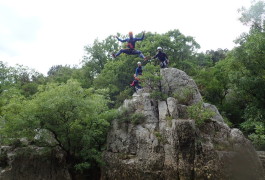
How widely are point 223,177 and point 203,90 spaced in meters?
14.1

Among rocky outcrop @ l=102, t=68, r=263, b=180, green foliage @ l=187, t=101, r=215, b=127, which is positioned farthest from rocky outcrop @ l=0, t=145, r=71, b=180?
green foliage @ l=187, t=101, r=215, b=127

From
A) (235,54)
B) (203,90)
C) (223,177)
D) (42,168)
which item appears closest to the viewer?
(223,177)

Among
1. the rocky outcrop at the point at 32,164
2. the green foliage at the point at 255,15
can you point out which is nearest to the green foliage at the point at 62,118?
the rocky outcrop at the point at 32,164

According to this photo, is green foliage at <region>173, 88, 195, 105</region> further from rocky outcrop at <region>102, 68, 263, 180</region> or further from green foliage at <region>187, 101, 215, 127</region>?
green foliage at <region>187, 101, 215, 127</region>

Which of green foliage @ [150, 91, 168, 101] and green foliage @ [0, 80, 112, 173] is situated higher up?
green foliage @ [150, 91, 168, 101]

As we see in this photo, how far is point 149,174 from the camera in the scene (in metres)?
13.2

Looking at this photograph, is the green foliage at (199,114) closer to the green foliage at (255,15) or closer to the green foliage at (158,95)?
the green foliage at (158,95)

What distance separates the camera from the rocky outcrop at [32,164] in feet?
43.6

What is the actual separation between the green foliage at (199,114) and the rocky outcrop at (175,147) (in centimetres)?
26

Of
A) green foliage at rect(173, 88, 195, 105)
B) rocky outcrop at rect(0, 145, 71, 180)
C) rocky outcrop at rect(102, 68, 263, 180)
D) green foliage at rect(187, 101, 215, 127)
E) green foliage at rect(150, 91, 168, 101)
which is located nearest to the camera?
rocky outcrop at rect(102, 68, 263, 180)

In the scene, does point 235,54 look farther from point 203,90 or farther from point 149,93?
point 149,93

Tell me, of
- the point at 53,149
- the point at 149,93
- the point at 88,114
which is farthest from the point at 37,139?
the point at 149,93

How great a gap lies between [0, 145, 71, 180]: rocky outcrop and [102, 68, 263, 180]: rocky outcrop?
9.46ft

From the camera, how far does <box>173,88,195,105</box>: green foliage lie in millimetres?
16328
